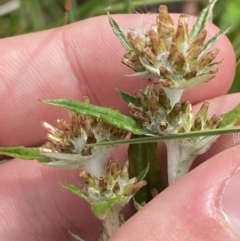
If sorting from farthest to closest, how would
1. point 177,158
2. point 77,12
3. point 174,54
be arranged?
point 77,12 < point 177,158 < point 174,54

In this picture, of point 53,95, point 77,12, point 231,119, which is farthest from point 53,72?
point 231,119

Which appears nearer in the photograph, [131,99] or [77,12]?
[131,99]

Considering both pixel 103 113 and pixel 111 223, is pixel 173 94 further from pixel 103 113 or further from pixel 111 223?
pixel 111 223

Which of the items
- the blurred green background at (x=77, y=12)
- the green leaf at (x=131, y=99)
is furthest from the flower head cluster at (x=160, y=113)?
the blurred green background at (x=77, y=12)

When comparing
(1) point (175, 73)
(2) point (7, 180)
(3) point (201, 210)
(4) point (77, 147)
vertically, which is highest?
(1) point (175, 73)

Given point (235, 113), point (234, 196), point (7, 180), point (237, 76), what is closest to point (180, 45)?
point (235, 113)

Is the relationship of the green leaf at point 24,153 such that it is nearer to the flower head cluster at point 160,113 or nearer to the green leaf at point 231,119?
the flower head cluster at point 160,113

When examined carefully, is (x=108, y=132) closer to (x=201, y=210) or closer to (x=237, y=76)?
(x=201, y=210)
